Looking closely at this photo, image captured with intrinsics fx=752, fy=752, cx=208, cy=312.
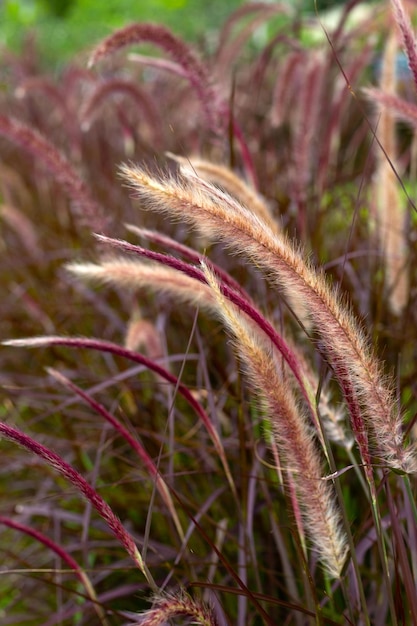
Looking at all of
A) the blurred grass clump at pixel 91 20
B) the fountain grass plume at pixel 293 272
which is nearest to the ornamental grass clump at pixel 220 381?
the fountain grass plume at pixel 293 272

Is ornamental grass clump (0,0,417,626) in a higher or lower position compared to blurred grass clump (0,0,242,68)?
lower

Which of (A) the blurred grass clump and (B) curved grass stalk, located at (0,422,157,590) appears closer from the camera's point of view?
(B) curved grass stalk, located at (0,422,157,590)

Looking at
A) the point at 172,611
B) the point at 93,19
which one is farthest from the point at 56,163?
the point at 93,19

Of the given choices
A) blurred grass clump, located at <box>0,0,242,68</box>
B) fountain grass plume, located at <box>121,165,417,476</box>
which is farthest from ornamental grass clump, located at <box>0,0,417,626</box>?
blurred grass clump, located at <box>0,0,242,68</box>

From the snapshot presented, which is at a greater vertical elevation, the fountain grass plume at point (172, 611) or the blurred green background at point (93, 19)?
the blurred green background at point (93, 19)

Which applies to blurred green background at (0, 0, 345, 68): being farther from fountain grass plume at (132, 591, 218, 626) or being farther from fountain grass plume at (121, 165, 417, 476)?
fountain grass plume at (132, 591, 218, 626)

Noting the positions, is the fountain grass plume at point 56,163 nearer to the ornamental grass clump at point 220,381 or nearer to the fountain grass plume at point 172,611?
the ornamental grass clump at point 220,381

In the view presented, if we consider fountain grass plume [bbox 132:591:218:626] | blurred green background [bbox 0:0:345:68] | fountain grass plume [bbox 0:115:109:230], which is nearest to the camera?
fountain grass plume [bbox 132:591:218:626]

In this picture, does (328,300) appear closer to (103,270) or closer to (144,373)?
(103,270)

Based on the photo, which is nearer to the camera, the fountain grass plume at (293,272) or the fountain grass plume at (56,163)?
the fountain grass plume at (293,272)

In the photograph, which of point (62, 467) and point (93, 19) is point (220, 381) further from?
point (93, 19)

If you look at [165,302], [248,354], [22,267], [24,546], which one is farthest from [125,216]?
[248,354]
